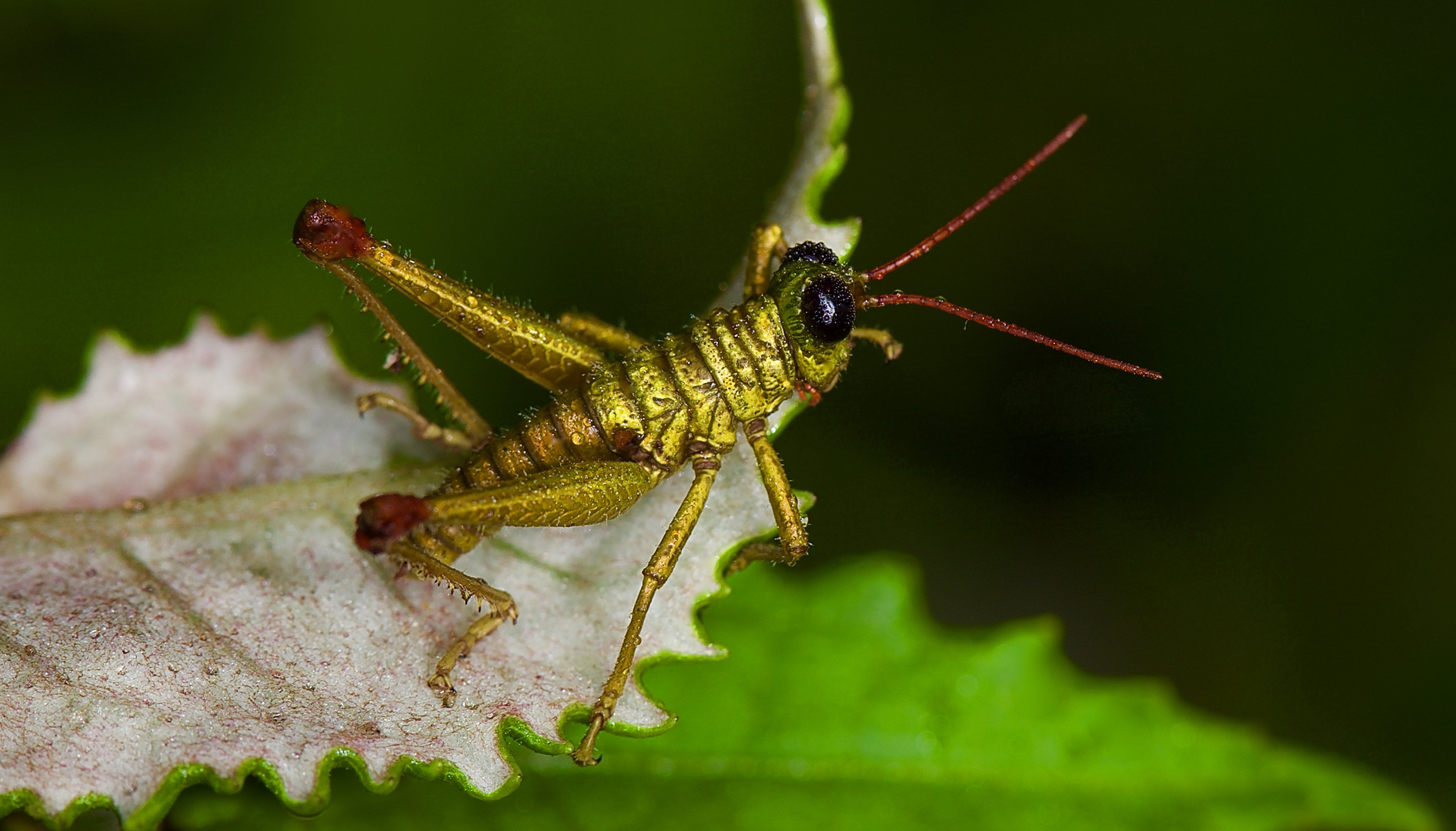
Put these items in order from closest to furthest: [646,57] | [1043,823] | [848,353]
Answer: [1043,823] → [848,353] → [646,57]

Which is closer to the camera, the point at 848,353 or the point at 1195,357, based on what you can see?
the point at 848,353

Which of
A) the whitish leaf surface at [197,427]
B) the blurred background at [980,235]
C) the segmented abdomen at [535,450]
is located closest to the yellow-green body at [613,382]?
A: the segmented abdomen at [535,450]

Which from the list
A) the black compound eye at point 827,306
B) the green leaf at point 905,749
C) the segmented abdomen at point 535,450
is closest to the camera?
the green leaf at point 905,749

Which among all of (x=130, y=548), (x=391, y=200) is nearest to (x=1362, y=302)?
(x=391, y=200)

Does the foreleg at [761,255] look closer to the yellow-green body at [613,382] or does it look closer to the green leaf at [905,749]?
the yellow-green body at [613,382]

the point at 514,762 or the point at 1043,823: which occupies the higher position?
the point at 1043,823

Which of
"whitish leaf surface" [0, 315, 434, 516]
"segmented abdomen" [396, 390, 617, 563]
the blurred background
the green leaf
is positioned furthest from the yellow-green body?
the blurred background

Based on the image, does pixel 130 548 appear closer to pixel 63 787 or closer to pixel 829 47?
pixel 63 787
